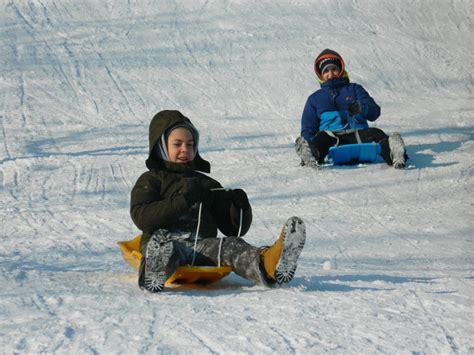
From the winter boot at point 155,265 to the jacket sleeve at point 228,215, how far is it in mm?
563

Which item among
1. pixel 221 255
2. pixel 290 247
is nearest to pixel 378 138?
pixel 221 255


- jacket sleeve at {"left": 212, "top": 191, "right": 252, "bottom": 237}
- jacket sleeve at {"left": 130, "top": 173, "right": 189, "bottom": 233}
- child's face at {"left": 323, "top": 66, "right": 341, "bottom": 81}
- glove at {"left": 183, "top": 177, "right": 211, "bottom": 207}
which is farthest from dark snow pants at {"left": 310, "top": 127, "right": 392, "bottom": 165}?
glove at {"left": 183, "top": 177, "right": 211, "bottom": 207}

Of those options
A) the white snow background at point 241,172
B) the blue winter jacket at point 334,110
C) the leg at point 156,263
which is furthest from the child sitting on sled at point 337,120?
the leg at point 156,263

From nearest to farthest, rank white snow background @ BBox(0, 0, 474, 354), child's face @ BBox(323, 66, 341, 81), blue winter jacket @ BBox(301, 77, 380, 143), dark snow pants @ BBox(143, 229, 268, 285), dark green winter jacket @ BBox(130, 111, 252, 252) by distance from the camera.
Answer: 1. white snow background @ BBox(0, 0, 474, 354)
2. dark snow pants @ BBox(143, 229, 268, 285)
3. dark green winter jacket @ BBox(130, 111, 252, 252)
4. blue winter jacket @ BBox(301, 77, 380, 143)
5. child's face @ BBox(323, 66, 341, 81)

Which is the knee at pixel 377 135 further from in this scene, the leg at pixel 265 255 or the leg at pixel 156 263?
the leg at pixel 156 263

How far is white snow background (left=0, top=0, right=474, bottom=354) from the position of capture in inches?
121

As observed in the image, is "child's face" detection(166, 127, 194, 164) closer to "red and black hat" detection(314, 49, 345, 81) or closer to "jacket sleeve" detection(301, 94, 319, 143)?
"jacket sleeve" detection(301, 94, 319, 143)

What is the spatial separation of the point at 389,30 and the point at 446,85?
2454mm

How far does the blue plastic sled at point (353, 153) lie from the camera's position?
823cm

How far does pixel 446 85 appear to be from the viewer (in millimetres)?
12539

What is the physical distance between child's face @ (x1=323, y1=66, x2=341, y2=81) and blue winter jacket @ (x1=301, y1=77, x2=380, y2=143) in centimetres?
7

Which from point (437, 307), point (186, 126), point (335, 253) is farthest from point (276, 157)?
point (437, 307)

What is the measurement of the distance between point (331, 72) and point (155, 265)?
5.52 meters

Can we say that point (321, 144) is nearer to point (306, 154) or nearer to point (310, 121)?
point (306, 154)
